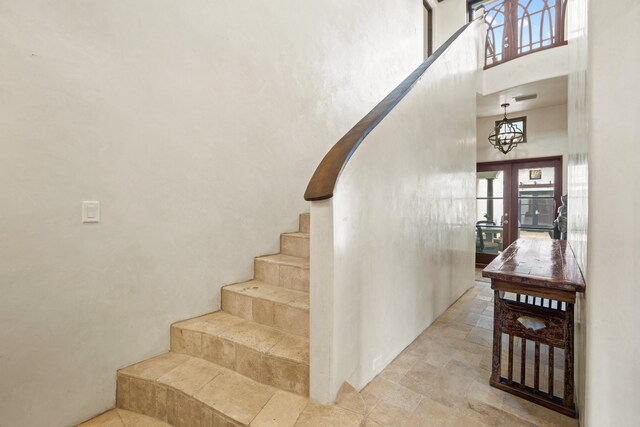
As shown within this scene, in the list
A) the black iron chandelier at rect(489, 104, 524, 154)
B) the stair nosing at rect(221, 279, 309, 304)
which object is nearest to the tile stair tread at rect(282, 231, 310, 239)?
the stair nosing at rect(221, 279, 309, 304)

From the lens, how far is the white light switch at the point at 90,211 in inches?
58.9

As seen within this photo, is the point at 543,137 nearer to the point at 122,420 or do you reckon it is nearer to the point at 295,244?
the point at 295,244

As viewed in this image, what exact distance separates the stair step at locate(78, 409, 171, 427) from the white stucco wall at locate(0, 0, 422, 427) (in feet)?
0.17

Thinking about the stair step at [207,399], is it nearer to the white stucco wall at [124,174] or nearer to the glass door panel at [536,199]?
the white stucco wall at [124,174]

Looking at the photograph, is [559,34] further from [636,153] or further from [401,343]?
[401,343]

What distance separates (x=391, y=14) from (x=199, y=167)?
12.7 ft

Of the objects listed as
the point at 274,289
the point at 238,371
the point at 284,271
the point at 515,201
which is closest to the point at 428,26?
the point at 515,201

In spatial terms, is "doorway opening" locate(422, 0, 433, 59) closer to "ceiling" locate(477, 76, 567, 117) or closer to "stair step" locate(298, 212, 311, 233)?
"ceiling" locate(477, 76, 567, 117)

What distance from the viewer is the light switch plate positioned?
4.91ft

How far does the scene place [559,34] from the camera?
13.9 feet

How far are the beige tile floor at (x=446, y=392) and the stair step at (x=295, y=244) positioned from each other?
1089mm

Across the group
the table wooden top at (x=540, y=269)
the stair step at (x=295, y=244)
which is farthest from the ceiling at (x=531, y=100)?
the stair step at (x=295, y=244)

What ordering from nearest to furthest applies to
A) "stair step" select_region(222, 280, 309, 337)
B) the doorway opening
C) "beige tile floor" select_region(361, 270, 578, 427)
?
"beige tile floor" select_region(361, 270, 578, 427)
"stair step" select_region(222, 280, 309, 337)
the doorway opening

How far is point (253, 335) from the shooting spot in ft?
5.54
